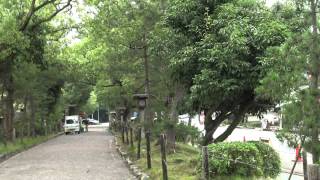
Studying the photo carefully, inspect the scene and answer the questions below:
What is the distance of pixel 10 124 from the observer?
30719mm

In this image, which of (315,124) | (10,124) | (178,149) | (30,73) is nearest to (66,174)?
(178,149)

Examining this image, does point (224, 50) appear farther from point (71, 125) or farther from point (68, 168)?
point (71, 125)

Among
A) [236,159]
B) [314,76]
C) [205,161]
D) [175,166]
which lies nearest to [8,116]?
[175,166]

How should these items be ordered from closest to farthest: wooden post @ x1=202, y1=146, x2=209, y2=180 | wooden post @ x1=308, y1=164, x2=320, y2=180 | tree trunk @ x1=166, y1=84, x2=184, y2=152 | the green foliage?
wooden post @ x1=308, y1=164, x2=320, y2=180 → wooden post @ x1=202, y1=146, x2=209, y2=180 → tree trunk @ x1=166, y1=84, x2=184, y2=152 → the green foliage

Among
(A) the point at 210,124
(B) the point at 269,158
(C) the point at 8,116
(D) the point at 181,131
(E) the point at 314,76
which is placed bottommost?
(B) the point at 269,158

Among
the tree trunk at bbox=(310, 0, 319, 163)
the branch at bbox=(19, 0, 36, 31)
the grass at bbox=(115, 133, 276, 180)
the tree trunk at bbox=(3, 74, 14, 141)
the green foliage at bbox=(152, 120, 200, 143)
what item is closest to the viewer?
the tree trunk at bbox=(310, 0, 319, 163)

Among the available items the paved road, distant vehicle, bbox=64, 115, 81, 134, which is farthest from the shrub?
distant vehicle, bbox=64, 115, 81, 134

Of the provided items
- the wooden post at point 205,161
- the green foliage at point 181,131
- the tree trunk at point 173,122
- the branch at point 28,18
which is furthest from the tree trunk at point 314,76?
the branch at point 28,18

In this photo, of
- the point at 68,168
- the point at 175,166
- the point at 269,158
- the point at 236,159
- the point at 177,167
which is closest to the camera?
the point at 236,159

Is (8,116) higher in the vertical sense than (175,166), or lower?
higher

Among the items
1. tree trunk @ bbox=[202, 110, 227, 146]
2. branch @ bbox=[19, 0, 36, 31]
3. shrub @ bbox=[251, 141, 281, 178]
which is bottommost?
shrub @ bbox=[251, 141, 281, 178]

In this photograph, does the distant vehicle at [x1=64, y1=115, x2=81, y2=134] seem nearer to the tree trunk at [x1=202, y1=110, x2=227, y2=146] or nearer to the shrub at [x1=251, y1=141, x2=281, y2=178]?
the tree trunk at [x1=202, y1=110, x2=227, y2=146]

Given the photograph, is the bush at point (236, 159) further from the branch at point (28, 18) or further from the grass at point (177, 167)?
the branch at point (28, 18)

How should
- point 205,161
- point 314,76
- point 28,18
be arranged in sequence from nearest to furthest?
point 314,76 → point 205,161 → point 28,18
